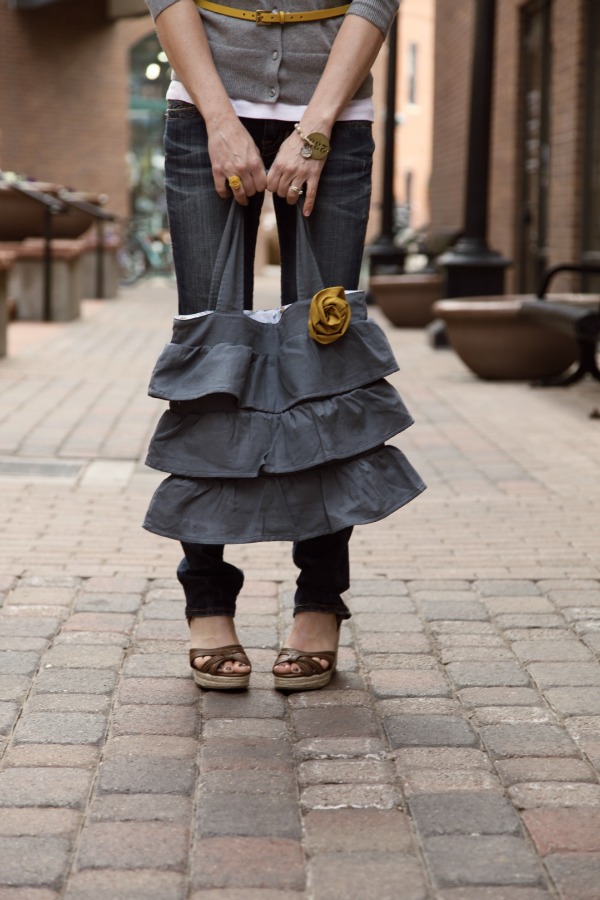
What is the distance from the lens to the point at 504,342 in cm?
A: 878

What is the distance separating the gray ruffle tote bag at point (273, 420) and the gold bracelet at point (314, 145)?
0.44 ft

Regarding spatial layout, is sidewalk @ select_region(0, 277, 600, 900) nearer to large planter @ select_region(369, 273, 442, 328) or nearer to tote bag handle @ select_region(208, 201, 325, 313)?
tote bag handle @ select_region(208, 201, 325, 313)

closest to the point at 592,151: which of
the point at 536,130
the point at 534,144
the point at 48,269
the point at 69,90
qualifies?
the point at 536,130

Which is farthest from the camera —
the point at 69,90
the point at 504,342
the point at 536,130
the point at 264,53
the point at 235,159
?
the point at 69,90

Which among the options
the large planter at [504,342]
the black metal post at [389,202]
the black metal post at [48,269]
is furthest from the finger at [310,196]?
the black metal post at [389,202]

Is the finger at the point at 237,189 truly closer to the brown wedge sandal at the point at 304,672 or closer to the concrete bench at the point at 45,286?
the brown wedge sandal at the point at 304,672

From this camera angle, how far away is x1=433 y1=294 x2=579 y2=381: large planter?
8.72 metres

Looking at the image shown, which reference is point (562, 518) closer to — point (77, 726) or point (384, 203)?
point (77, 726)

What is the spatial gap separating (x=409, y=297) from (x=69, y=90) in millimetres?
12255

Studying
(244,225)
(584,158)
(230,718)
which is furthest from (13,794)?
(584,158)

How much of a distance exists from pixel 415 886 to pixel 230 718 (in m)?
0.83

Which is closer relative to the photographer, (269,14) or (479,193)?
(269,14)

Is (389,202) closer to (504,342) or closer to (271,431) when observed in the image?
(504,342)

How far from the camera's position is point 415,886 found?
2.06 meters
